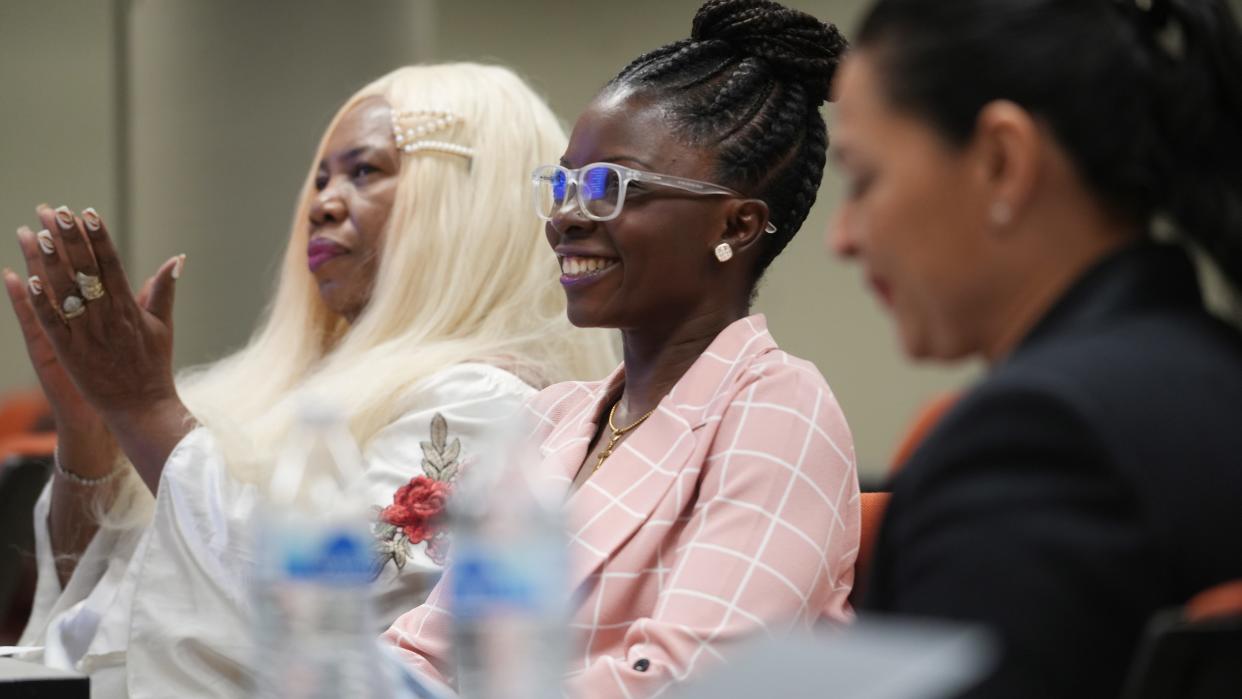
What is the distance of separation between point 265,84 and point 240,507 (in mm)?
2088

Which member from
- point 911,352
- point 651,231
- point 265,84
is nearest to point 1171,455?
point 911,352

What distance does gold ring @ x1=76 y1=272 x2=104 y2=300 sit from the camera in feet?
8.43

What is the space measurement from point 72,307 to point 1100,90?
189cm

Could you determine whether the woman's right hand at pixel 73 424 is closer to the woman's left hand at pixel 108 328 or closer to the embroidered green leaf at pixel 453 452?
the woman's left hand at pixel 108 328

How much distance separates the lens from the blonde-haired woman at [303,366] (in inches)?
97.7

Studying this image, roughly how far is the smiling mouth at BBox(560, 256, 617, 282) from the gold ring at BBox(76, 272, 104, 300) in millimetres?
942

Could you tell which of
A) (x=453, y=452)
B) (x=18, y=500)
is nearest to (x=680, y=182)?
(x=453, y=452)

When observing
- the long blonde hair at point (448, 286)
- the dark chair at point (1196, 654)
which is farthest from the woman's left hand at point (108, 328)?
the dark chair at point (1196, 654)

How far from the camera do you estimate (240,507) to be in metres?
2.53

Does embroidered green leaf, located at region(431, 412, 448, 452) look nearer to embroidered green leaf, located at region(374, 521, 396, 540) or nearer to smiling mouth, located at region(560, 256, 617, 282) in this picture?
embroidered green leaf, located at region(374, 521, 396, 540)

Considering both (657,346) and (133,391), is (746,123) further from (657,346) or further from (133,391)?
(133,391)

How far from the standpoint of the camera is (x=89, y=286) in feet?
8.43

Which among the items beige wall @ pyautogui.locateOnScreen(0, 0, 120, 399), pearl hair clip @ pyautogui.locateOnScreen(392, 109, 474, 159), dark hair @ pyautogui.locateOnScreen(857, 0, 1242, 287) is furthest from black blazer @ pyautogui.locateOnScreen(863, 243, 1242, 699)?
beige wall @ pyautogui.locateOnScreen(0, 0, 120, 399)

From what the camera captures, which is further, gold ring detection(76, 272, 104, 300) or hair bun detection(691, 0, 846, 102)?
gold ring detection(76, 272, 104, 300)
